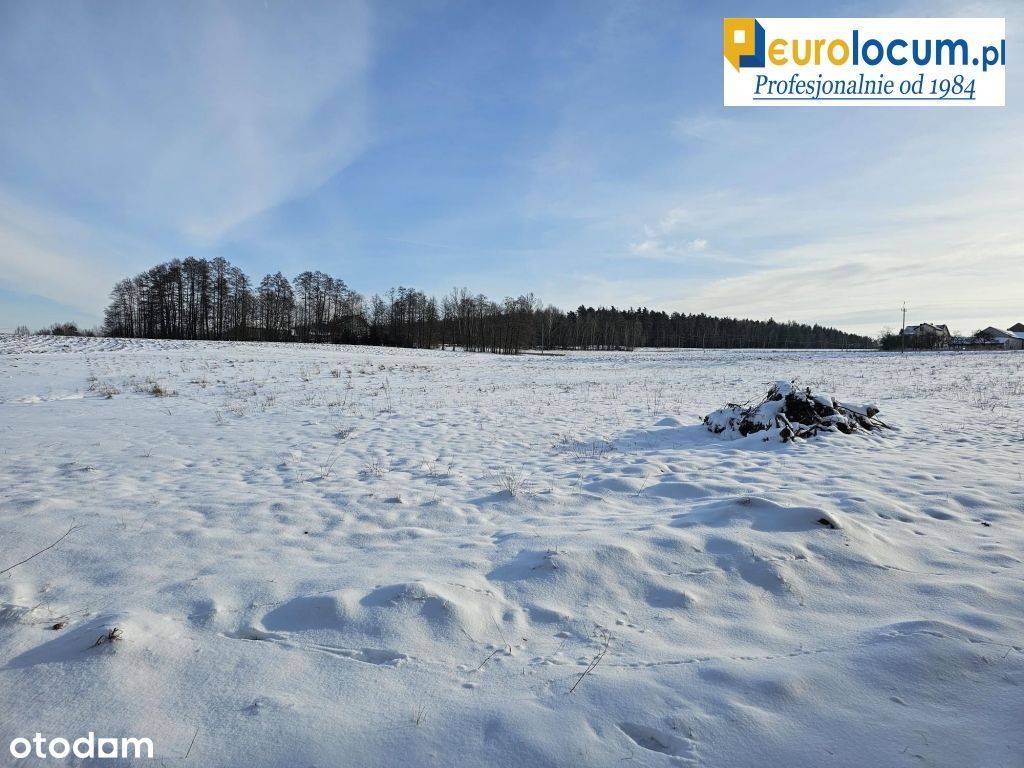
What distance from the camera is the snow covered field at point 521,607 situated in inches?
83.7

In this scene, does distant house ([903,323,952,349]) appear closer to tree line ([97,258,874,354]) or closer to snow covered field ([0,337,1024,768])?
tree line ([97,258,874,354])

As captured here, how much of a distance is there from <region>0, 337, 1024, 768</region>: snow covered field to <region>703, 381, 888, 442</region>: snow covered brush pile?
1.02 metres

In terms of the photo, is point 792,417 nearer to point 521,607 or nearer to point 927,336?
point 521,607

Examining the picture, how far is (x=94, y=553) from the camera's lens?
3867 millimetres

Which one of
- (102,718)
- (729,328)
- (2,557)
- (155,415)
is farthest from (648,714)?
(729,328)

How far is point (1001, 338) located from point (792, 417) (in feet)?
352

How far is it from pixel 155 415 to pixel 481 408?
24.0 ft

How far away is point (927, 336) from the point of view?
7419cm

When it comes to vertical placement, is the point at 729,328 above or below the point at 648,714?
above

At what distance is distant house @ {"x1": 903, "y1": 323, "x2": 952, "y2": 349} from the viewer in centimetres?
7306

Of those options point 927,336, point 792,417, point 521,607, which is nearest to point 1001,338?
point 927,336

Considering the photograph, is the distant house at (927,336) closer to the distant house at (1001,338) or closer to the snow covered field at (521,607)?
the distant house at (1001,338)

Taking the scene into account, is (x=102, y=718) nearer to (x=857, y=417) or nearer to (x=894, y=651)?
A: (x=894, y=651)

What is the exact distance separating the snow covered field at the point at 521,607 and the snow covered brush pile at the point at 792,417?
3.36ft
